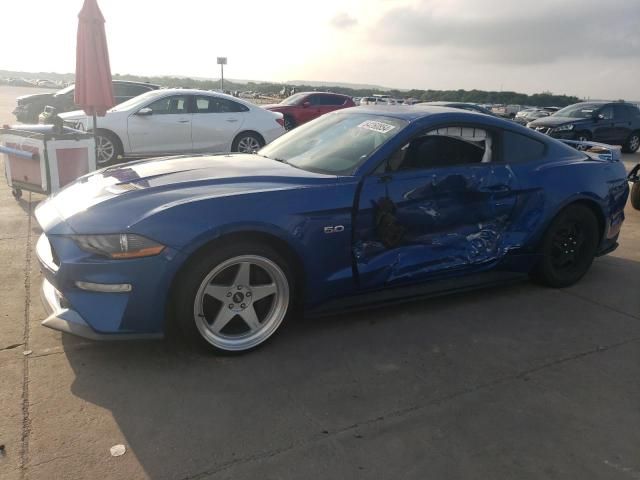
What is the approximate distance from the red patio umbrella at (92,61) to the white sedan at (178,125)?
2.59 meters

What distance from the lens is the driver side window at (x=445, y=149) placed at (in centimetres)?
356

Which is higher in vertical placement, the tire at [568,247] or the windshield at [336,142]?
the windshield at [336,142]

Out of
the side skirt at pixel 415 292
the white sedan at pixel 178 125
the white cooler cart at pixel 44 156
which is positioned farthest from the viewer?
the white sedan at pixel 178 125

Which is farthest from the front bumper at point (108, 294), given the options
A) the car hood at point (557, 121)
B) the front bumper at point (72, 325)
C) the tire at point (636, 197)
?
the car hood at point (557, 121)

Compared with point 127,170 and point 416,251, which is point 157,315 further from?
point 416,251

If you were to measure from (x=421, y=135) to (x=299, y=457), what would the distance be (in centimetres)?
230

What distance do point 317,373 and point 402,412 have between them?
1.83ft

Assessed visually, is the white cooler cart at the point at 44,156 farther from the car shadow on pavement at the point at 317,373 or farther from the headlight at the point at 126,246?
the headlight at the point at 126,246

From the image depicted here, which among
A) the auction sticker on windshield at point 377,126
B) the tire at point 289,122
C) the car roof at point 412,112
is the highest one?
the car roof at point 412,112

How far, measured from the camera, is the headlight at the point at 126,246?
2.74m

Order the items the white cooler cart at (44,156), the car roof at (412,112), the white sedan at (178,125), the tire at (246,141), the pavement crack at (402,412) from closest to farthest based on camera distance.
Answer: the pavement crack at (402,412)
the car roof at (412,112)
the white cooler cart at (44,156)
the white sedan at (178,125)
the tire at (246,141)

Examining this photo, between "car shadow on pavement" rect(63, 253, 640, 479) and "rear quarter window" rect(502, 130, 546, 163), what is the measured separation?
1.12 meters

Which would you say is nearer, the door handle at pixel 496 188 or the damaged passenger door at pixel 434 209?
the damaged passenger door at pixel 434 209

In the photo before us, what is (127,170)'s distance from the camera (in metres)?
3.69
